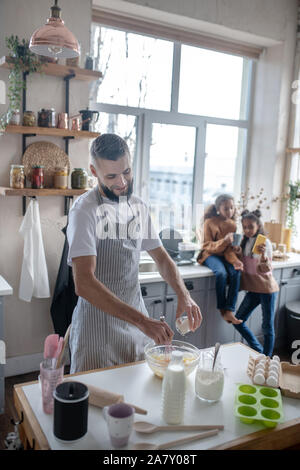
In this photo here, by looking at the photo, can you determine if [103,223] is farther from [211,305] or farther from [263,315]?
[263,315]

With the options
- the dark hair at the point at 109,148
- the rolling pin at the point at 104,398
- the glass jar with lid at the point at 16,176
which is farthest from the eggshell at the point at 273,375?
the glass jar with lid at the point at 16,176

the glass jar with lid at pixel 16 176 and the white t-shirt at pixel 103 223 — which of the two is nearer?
the white t-shirt at pixel 103 223

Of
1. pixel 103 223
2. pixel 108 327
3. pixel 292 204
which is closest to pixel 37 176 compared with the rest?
pixel 103 223

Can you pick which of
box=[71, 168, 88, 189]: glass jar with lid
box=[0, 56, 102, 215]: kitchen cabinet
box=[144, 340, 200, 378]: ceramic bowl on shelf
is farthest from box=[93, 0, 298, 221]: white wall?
box=[144, 340, 200, 378]: ceramic bowl on shelf

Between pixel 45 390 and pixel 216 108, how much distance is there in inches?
141

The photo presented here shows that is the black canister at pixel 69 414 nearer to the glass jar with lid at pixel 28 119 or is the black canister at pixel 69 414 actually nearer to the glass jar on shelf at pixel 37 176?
the glass jar on shelf at pixel 37 176

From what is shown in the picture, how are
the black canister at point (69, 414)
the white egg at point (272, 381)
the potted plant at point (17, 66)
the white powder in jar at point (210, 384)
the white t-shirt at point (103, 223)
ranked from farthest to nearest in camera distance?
the potted plant at point (17, 66) → the white t-shirt at point (103, 223) → the white egg at point (272, 381) → the white powder in jar at point (210, 384) → the black canister at point (69, 414)

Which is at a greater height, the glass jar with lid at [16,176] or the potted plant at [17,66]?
the potted plant at [17,66]

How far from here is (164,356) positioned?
1.75m

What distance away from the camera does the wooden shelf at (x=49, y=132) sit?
292cm

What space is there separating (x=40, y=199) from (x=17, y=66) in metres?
0.92

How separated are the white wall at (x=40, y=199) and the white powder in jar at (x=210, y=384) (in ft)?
6.67

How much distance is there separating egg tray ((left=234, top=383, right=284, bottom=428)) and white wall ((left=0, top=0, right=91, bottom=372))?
2.09 metres

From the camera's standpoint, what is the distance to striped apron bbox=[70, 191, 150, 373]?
6.12 ft
